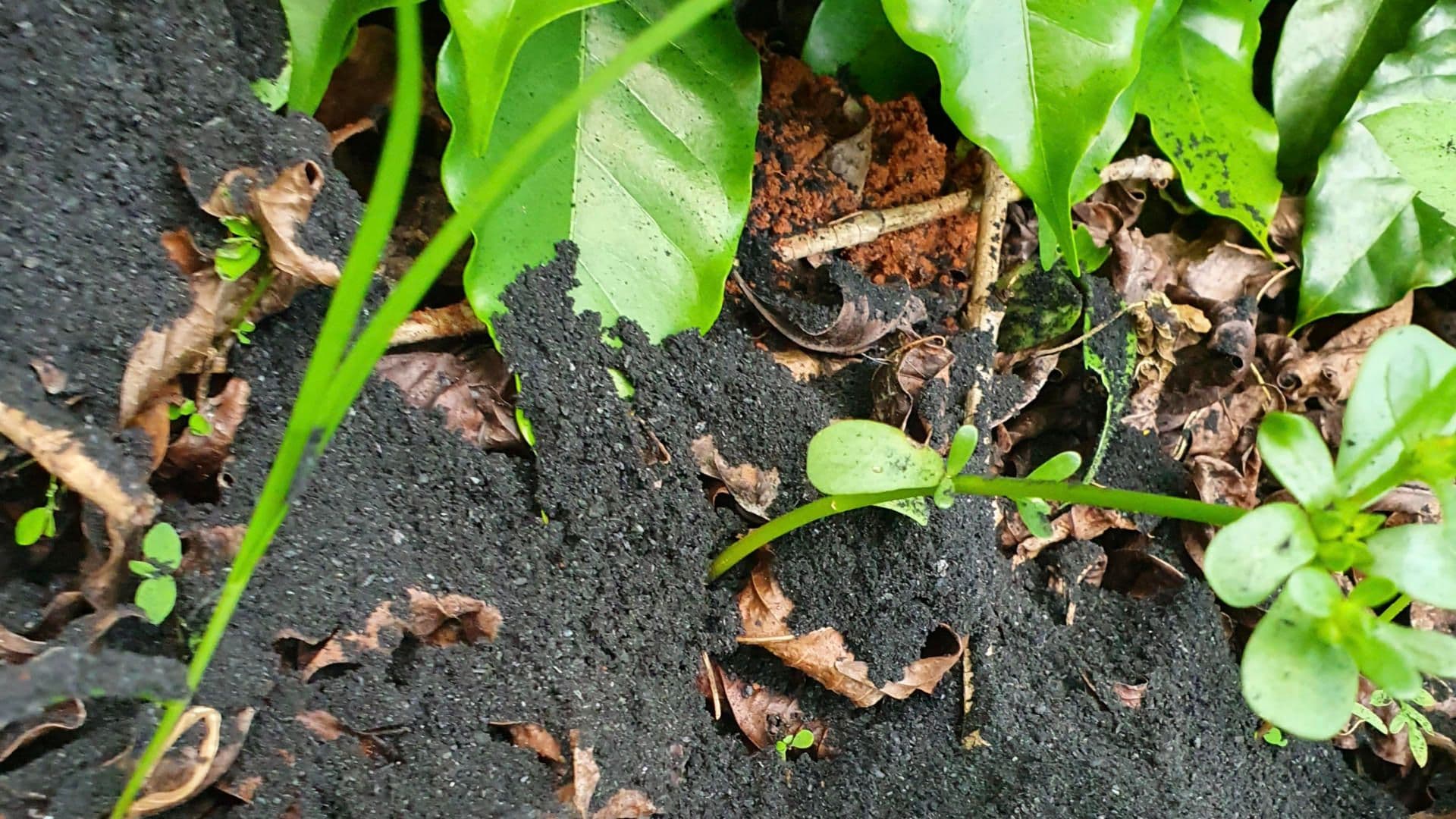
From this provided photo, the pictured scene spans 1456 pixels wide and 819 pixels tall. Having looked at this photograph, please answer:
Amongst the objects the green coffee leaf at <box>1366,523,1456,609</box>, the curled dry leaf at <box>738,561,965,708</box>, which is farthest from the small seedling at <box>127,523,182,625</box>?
the green coffee leaf at <box>1366,523,1456,609</box>

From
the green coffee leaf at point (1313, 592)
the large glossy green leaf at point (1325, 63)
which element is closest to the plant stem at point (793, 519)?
the green coffee leaf at point (1313, 592)

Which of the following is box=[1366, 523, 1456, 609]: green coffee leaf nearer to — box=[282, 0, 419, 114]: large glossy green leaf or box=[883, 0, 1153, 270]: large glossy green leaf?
box=[883, 0, 1153, 270]: large glossy green leaf

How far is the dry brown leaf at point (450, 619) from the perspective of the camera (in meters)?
0.77

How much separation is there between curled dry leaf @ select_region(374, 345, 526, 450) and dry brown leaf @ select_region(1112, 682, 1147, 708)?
28.6 inches

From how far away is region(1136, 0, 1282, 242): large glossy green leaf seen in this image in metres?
1.08

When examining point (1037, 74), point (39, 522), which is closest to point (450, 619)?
point (39, 522)

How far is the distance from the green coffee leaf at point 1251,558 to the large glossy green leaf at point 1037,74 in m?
0.37

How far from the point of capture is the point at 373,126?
0.85 meters

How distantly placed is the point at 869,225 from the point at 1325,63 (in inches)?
28.7

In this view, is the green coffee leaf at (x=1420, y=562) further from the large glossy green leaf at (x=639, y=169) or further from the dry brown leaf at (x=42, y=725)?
the dry brown leaf at (x=42, y=725)

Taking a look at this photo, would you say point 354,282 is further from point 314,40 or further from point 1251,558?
point 1251,558

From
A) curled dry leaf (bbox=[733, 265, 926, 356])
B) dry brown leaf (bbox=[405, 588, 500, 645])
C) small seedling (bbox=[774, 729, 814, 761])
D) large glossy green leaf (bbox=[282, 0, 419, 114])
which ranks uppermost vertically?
large glossy green leaf (bbox=[282, 0, 419, 114])

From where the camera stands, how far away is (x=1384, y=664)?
0.50 m

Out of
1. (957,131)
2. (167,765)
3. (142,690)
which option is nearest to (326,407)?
(142,690)
